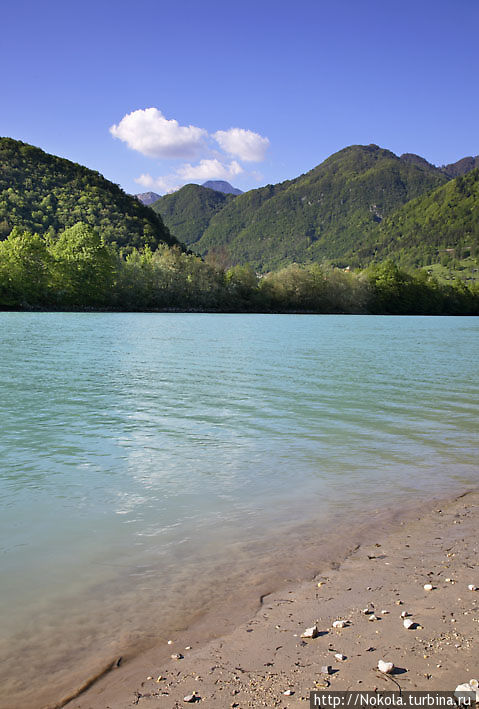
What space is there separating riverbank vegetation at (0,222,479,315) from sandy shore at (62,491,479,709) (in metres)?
99.1

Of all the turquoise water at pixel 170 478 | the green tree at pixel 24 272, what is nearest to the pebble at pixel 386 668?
the turquoise water at pixel 170 478

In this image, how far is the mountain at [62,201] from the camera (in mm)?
149000

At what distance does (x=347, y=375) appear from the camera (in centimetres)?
2375

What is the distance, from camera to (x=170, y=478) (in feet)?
29.0

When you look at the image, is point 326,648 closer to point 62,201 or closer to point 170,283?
point 170,283

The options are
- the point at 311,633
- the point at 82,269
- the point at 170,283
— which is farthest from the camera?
the point at 170,283

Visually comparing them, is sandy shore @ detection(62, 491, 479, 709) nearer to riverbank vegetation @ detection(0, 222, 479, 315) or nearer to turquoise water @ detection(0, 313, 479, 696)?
turquoise water @ detection(0, 313, 479, 696)

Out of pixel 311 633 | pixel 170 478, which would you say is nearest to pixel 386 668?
pixel 311 633

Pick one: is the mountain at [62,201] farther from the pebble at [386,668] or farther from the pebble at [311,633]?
the pebble at [386,668]

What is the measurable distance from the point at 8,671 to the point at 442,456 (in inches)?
348

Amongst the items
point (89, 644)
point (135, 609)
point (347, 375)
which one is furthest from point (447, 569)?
point (347, 375)

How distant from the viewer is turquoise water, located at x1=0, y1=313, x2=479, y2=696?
483 centimetres

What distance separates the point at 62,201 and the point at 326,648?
17141 centimetres

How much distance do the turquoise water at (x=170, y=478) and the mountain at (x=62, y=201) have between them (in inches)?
5288
